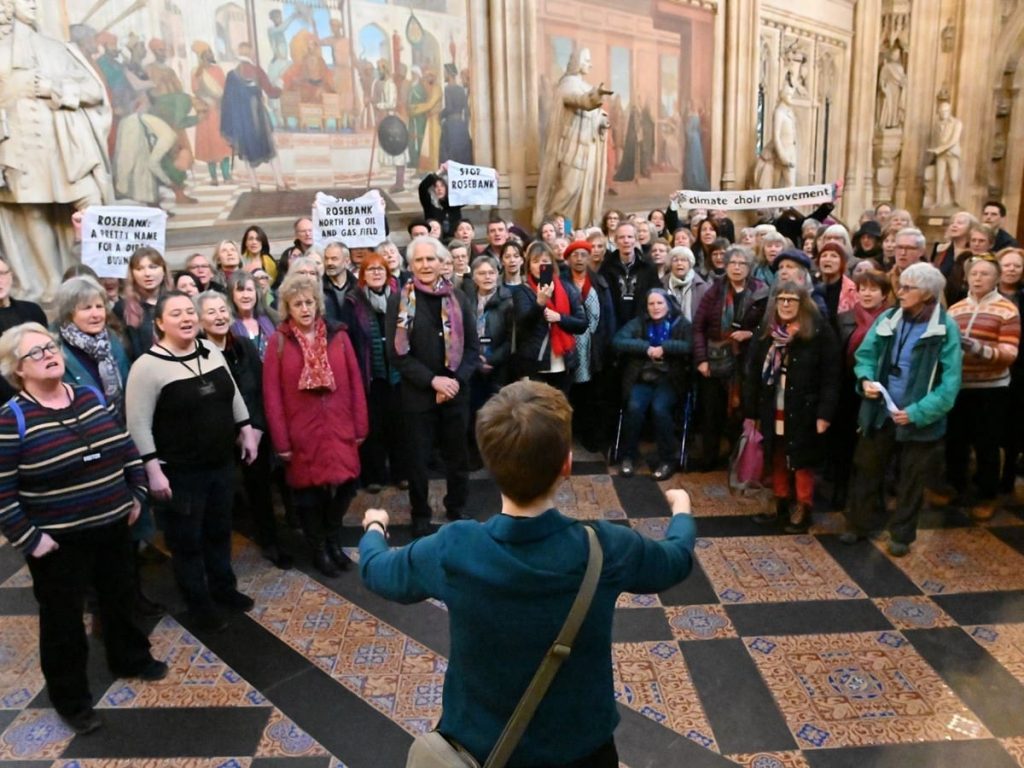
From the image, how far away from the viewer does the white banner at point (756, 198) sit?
849cm

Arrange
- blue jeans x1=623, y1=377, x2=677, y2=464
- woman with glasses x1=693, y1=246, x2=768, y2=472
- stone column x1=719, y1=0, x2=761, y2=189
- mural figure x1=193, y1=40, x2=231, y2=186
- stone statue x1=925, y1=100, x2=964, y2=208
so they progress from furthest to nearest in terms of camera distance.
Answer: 1. stone statue x1=925, y1=100, x2=964, y2=208
2. stone column x1=719, y1=0, x2=761, y2=189
3. mural figure x1=193, y1=40, x2=231, y2=186
4. blue jeans x1=623, y1=377, x2=677, y2=464
5. woman with glasses x1=693, y1=246, x2=768, y2=472

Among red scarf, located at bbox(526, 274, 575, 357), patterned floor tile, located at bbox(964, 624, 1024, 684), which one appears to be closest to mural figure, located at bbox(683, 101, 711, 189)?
red scarf, located at bbox(526, 274, 575, 357)

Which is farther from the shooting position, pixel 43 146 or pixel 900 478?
pixel 43 146

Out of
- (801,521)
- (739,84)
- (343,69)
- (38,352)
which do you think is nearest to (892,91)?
(739,84)

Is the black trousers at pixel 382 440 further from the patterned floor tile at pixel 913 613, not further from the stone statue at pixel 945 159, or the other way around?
the stone statue at pixel 945 159

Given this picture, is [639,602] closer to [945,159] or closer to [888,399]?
[888,399]

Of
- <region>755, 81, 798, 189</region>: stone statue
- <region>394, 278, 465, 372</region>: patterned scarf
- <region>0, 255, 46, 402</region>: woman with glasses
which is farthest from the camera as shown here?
<region>755, 81, 798, 189</region>: stone statue

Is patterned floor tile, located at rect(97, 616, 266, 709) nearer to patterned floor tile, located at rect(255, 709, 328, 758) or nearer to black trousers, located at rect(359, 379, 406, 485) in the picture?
patterned floor tile, located at rect(255, 709, 328, 758)

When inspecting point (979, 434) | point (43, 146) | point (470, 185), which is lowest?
point (979, 434)

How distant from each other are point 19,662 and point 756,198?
7.77 meters

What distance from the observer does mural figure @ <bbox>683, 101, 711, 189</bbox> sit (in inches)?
503

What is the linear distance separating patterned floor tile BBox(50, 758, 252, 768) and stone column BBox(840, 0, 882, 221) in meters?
15.9

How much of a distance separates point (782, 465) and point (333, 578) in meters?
2.67

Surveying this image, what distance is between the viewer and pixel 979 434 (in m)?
4.80
